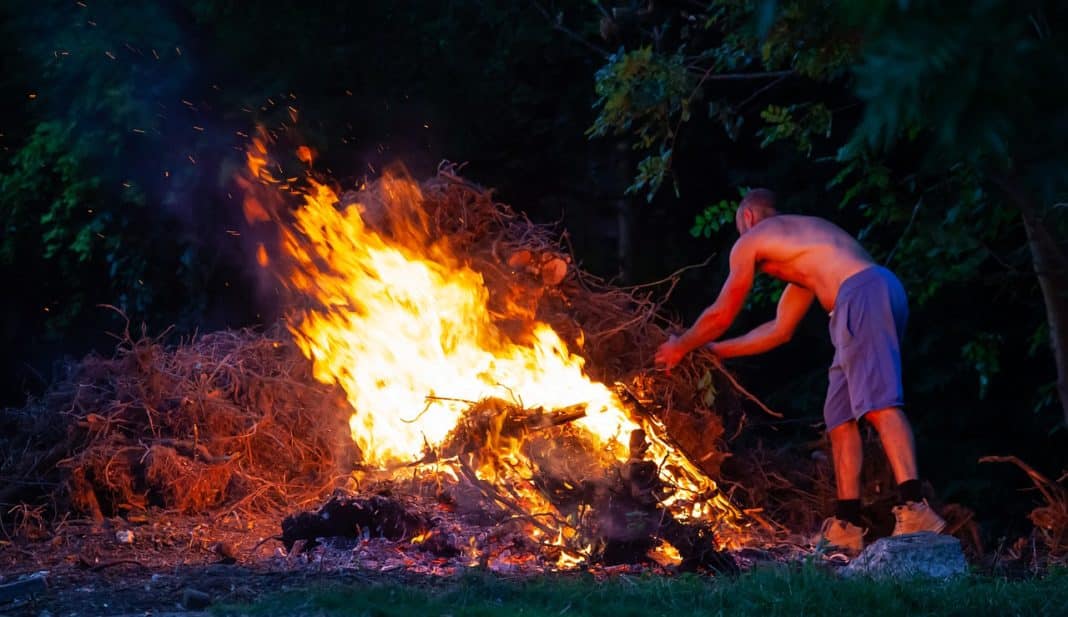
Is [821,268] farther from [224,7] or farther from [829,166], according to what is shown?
[224,7]

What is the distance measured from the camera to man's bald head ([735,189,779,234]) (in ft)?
24.5

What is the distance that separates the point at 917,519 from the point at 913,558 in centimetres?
54

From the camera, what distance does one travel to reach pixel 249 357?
28.9 feet

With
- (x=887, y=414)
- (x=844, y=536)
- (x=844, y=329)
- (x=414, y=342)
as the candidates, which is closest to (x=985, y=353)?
(x=844, y=329)

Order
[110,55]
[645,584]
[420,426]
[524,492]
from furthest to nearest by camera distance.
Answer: [110,55] → [420,426] → [524,492] → [645,584]

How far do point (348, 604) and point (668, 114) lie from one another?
16.4 feet

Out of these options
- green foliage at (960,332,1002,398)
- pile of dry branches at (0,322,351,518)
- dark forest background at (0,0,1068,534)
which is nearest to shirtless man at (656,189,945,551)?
dark forest background at (0,0,1068,534)

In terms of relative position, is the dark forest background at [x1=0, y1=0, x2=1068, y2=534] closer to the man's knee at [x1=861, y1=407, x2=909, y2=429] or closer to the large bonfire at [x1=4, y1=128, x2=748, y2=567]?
the large bonfire at [x1=4, y1=128, x2=748, y2=567]

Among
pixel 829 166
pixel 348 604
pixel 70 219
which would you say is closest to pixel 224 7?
pixel 70 219

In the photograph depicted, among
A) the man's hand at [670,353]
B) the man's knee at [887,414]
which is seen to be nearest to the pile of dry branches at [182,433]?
the man's hand at [670,353]

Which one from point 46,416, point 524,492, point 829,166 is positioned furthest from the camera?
point 829,166

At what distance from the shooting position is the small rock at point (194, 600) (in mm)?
5008

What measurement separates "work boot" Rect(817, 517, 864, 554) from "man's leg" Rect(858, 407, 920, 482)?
0.43 meters

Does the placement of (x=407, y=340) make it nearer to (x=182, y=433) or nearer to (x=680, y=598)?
(x=182, y=433)
